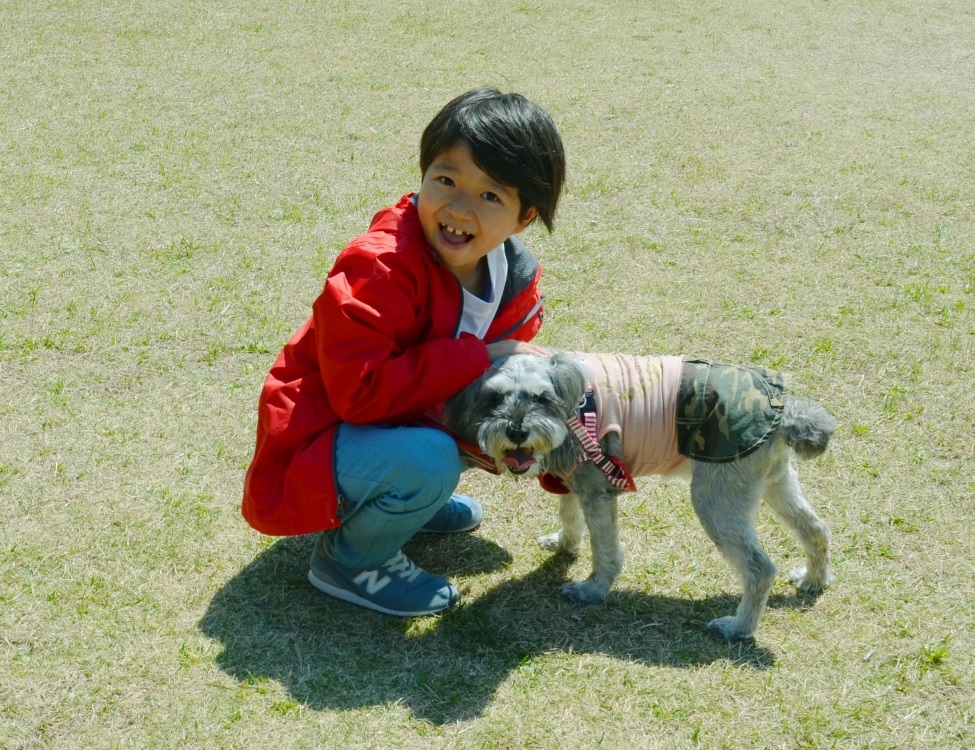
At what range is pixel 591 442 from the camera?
3598mm

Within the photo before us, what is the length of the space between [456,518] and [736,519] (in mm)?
1276

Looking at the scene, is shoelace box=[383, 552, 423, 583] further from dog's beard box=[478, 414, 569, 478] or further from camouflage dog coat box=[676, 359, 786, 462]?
camouflage dog coat box=[676, 359, 786, 462]

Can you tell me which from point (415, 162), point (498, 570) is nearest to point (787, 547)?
point (498, 570)

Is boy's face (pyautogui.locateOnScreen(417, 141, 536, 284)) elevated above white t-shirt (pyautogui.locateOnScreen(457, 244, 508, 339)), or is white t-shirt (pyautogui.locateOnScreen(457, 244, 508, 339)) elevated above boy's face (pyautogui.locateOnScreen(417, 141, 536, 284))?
boy's face (pyautogui.locateOnScreen(417, 141, 536, 284))

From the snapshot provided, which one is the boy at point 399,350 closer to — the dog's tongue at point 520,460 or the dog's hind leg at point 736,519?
the dog's tongue at point 520,460

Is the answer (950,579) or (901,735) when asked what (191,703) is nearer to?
(901,735)

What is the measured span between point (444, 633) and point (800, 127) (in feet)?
25.4

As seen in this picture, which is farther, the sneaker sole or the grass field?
the sneaker sole

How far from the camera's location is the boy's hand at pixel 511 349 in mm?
3600

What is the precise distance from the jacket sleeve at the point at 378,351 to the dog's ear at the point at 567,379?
0.83 feet

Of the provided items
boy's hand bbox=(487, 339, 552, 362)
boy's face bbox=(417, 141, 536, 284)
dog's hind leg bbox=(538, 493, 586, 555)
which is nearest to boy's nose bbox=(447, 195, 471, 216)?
boy's face bbox=(417, 141, 536, 284)

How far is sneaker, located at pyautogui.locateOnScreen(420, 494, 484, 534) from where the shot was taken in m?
4.36

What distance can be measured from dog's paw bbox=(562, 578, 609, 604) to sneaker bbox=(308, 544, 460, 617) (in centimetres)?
47

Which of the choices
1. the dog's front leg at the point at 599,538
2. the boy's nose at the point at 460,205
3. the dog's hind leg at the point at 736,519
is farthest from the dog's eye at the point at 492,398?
the dog's hind leg at the point at 736,519
